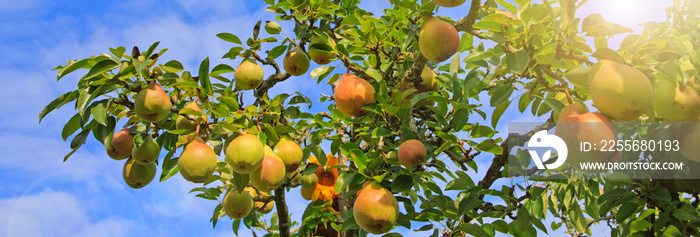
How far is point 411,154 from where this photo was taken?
2000mm

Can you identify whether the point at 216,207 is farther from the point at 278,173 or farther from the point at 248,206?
the point at 278,173

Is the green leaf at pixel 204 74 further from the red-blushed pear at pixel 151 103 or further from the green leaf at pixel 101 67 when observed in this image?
the green leaf at pixel 101 67

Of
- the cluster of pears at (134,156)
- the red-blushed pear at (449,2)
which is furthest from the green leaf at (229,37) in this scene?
the red-blushed pear at (449,2)

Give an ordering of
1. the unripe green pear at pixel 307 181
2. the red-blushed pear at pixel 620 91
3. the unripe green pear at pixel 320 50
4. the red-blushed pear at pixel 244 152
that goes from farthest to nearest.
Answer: the unripe green pear at pixel 307 181 < the unripe green pear at pixel 320 50 < the red-blushed pear at pixel 244 152 < the red-blushed pear at pixel 620 91

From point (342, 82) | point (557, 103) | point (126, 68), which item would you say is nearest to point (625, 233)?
point (557, 103)

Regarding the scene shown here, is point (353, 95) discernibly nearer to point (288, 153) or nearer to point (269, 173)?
point (288, 153)

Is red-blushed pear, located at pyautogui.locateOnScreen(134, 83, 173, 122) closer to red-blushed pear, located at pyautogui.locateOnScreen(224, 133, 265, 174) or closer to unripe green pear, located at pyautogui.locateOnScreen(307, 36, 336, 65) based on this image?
red-blushed pear, located at pyautogui.locateOnScreen(224, 133, 265, 174)

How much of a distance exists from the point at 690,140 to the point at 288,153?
4.97ft

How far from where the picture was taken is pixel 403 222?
2285 millimetres

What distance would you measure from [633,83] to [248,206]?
1966 millimetres

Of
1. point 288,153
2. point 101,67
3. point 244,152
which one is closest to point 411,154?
point 288,153

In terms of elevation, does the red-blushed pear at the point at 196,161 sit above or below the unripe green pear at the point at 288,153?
above

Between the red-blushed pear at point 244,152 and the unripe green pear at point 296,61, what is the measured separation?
992mm

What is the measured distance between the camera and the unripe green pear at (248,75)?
268 cm
